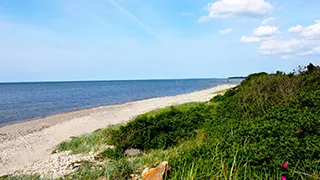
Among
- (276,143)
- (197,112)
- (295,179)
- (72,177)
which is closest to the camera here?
(295,179)

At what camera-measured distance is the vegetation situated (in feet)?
15.4

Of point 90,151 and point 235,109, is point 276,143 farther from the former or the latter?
point 90,151

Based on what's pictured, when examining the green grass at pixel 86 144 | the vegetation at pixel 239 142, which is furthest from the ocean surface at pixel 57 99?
the vegetation at pixel 239 142

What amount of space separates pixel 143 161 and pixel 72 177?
1.79 meters

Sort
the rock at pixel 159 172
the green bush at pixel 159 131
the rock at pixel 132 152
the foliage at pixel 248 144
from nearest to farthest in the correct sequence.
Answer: the foliage at pixel 248 144 < the rock at pixel 159 172 < the rock at pixel 132 152 < the green bush at pixel 159 131

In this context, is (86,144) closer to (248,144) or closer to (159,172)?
(159,172)

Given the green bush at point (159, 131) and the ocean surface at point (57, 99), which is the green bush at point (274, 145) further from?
the ocean surface at point (57, 99)

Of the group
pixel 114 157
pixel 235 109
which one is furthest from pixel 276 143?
pixel 114 157

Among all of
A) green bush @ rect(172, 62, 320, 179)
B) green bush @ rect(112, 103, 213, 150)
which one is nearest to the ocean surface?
green bush @ rect(112, 103, 213, 150)

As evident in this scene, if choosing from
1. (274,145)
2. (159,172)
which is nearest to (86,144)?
(159,172)

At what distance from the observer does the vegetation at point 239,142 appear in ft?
15.4

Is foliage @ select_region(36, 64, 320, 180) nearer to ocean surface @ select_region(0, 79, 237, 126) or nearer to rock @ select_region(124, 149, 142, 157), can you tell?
rock @ select_region(124, 149, 142, 157)

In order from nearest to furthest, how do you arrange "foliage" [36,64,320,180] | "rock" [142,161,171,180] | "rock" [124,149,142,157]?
"foliage" [36,64,320,180], "rock" [142,161,171,180], "rock" [124,149,142,157]

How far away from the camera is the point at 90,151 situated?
31.5 feet
